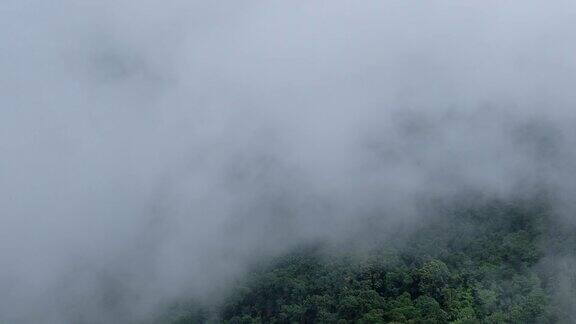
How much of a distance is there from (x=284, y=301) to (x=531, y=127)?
25.9 meters

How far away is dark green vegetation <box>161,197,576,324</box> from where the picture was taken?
127 ft

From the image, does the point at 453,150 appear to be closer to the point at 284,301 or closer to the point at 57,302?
the point at 284,301

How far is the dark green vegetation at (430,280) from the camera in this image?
127 feet

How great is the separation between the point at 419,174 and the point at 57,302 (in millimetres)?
32079

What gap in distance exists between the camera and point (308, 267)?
4803 centimetres

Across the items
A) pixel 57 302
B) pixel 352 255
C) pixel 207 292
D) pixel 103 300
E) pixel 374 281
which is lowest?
pixel 374 281

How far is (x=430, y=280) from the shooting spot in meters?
41.6

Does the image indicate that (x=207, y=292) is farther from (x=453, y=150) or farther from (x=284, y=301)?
(x=453, y=150)

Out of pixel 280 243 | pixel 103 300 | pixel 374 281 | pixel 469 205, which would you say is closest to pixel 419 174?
pixel 469 205

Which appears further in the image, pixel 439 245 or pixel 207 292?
pixel 207 292

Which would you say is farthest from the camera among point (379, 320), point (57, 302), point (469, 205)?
point (57, 302)

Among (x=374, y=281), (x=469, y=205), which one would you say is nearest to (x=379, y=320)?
(x=374, y=281)

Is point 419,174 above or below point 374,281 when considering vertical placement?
above

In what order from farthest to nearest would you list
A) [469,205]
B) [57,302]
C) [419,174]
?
[57,302], [419,174], [469,205]
